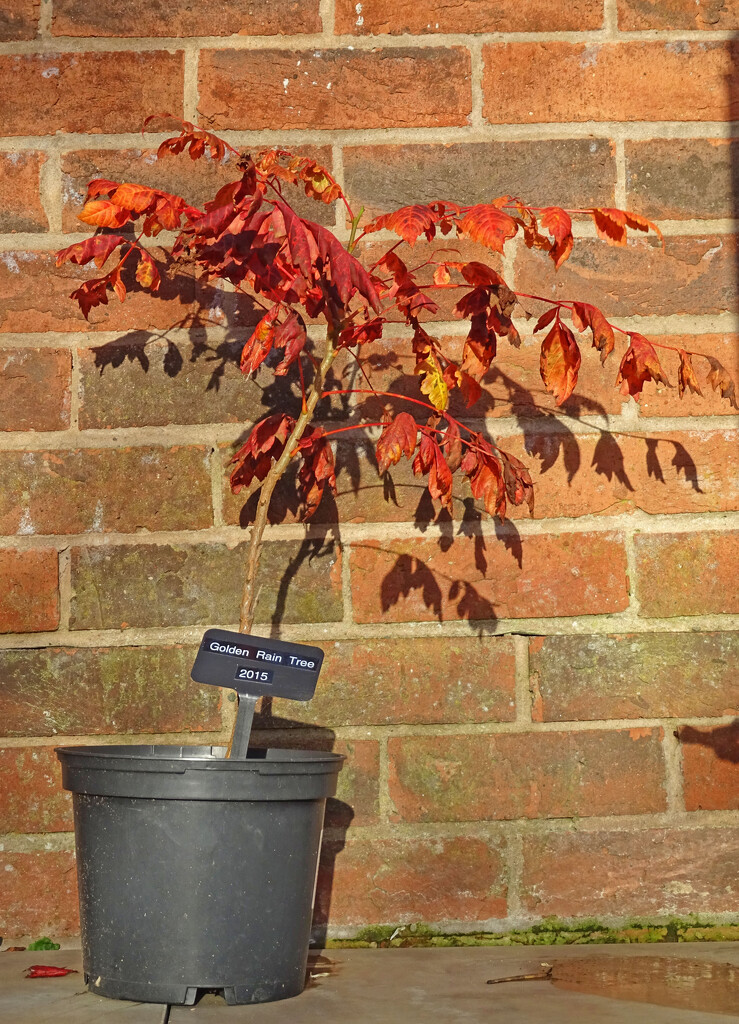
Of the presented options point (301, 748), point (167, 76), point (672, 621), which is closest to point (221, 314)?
point (167, 76)

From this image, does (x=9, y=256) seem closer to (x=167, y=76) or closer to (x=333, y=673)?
(x=167, y=76)

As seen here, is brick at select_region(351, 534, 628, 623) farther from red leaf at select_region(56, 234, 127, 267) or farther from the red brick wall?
red leaf at select_region(56, 234, 127, 267)

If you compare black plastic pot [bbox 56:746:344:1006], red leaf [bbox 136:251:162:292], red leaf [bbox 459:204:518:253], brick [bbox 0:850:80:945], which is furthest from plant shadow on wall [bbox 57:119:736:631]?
brick [bbox 0:850:80:945]

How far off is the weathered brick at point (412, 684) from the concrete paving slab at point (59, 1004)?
50cm

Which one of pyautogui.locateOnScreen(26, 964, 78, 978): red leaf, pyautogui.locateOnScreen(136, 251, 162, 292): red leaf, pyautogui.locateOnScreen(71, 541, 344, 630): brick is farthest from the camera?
pyautogui.locateOnScreen(71, 541, 344, 630): brick

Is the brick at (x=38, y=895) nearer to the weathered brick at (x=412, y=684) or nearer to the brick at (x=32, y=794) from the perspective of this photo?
the brick at (x=32, y=794)

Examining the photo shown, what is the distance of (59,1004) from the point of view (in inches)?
52.8

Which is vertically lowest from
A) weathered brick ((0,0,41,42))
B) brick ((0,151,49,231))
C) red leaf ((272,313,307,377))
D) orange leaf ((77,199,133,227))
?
red leaf ((272,313,307,377))

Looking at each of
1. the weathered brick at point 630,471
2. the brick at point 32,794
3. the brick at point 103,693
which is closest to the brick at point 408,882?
the brick at point 103,693

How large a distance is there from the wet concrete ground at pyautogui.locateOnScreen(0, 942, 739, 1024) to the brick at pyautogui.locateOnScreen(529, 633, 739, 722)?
365 mm

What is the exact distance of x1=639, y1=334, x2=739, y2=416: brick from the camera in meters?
1.80

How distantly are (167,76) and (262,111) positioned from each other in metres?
0.17

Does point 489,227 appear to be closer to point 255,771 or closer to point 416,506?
point 416,506

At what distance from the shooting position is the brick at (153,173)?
179 centimetres
